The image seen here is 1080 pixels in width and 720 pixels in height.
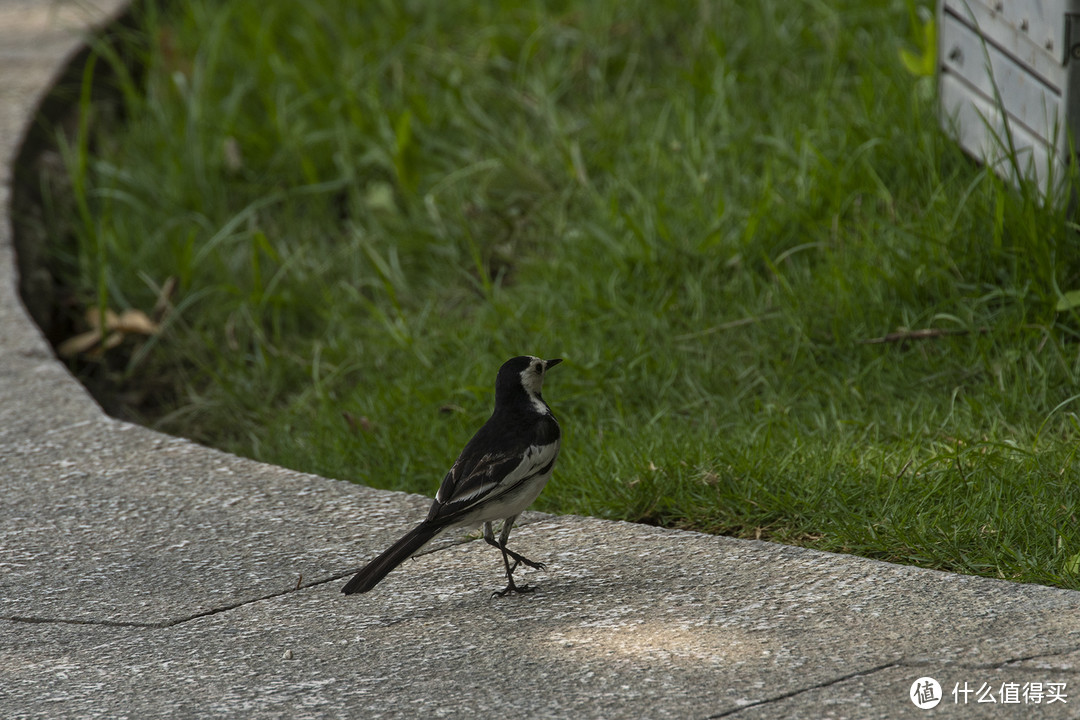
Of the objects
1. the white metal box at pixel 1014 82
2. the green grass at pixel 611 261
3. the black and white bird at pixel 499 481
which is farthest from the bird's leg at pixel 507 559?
the white metal box at pixel 1014 82

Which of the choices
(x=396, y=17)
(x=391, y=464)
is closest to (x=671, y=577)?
(x=391, y=464)

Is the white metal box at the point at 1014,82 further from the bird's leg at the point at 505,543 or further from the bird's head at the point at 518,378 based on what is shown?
the bird's leg at the point at 505,543

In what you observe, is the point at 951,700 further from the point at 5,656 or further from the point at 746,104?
the point at 746,104

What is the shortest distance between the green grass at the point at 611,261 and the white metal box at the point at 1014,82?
118mm

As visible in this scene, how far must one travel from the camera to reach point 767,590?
9.06 feet

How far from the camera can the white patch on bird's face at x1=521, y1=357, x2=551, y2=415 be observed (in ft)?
10.1

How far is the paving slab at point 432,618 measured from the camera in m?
2.36

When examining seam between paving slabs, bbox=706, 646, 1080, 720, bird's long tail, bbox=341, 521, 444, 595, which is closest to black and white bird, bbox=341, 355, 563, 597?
bird's long tail, bbox=341, 521, 444, 595

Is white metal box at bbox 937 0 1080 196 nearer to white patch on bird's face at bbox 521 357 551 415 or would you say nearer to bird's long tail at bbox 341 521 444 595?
white patch on bird's face at bbox 521 357 551 415

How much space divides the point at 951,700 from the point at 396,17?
16.7 ft

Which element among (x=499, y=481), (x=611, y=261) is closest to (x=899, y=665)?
(x=499, y=481)

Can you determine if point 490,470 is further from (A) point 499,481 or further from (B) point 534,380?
(B) point 534,380

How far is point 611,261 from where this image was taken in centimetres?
472

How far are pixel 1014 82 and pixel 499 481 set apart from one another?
99.9 inches
